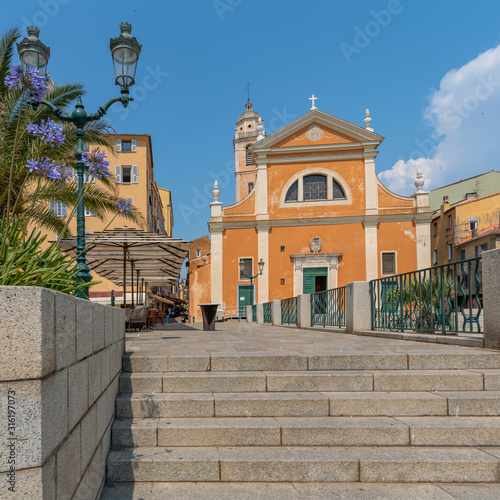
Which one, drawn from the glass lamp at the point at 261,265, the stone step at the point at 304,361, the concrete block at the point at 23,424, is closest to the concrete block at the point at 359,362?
the stone step at the point at 304,361

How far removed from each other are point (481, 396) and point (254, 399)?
7.11ft

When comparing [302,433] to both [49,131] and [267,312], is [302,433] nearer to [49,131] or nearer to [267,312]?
[49,131]

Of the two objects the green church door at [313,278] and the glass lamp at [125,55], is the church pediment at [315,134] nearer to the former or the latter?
the green church door at [313,278]

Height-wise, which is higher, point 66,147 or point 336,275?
point 66,147

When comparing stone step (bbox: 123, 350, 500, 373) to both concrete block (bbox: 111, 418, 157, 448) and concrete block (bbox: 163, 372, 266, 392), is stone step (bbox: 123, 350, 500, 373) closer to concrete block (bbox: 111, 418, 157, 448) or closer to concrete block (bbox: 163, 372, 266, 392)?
concrete block (bbox: 163, 372, 266, 392)

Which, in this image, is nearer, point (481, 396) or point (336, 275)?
point (481, 396)

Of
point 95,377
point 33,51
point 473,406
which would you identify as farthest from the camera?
point 33,51

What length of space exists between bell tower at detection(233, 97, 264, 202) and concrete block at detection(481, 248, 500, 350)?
2234 inches

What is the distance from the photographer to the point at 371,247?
3000cm

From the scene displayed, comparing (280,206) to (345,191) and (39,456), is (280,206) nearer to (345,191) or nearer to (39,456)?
(345,191)

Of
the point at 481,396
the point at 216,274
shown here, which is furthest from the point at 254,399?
the point at 216,274

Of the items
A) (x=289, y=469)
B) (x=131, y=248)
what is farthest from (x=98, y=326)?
(x=131, y=248)

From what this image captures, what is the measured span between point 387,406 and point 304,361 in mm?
998

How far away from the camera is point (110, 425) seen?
12.4ft
